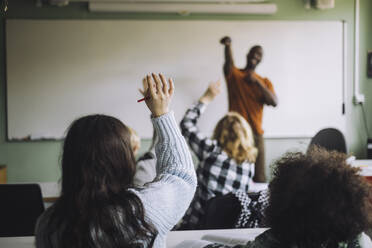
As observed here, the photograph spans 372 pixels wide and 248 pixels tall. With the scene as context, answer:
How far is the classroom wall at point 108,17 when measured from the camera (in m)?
4.21

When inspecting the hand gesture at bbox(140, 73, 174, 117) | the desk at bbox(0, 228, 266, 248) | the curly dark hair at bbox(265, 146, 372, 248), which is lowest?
the desk at bbox(0, 228, 266, 248)

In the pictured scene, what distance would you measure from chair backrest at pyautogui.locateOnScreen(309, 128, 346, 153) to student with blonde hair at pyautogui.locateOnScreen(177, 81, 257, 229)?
1.35 meters

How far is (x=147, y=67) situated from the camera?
14.1 feet

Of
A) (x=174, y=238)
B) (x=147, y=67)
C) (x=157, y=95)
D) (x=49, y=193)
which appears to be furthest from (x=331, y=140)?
(x=157, y=95)

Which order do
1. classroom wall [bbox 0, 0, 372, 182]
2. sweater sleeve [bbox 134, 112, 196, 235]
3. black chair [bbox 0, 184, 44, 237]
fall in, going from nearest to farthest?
sweater sleeve [bbox 134, 112, 196, 235] < black chair [bbox 0, 184, 44, 237] < classroom wall [bbox 0, 0, 372, 182]

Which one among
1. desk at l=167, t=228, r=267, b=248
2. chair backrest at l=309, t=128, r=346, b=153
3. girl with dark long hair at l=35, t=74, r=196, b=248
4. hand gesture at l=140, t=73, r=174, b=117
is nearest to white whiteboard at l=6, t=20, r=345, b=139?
chair backrest at l=309, t=128, r=346, b=153

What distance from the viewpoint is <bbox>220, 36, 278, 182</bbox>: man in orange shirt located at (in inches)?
171

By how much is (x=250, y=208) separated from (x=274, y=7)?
313cm

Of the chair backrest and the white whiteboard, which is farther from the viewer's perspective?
the white whiteboard

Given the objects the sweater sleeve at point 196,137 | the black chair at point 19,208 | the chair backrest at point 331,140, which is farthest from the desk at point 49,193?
the chair backrest at point 331,140

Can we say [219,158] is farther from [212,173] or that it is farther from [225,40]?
[225,40]

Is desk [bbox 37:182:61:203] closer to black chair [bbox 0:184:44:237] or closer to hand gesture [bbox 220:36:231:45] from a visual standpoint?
black chair [bbox 0:184:44:237]

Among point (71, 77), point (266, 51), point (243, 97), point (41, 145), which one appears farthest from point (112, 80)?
point (266, 51)

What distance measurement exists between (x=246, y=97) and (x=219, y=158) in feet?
7.26
